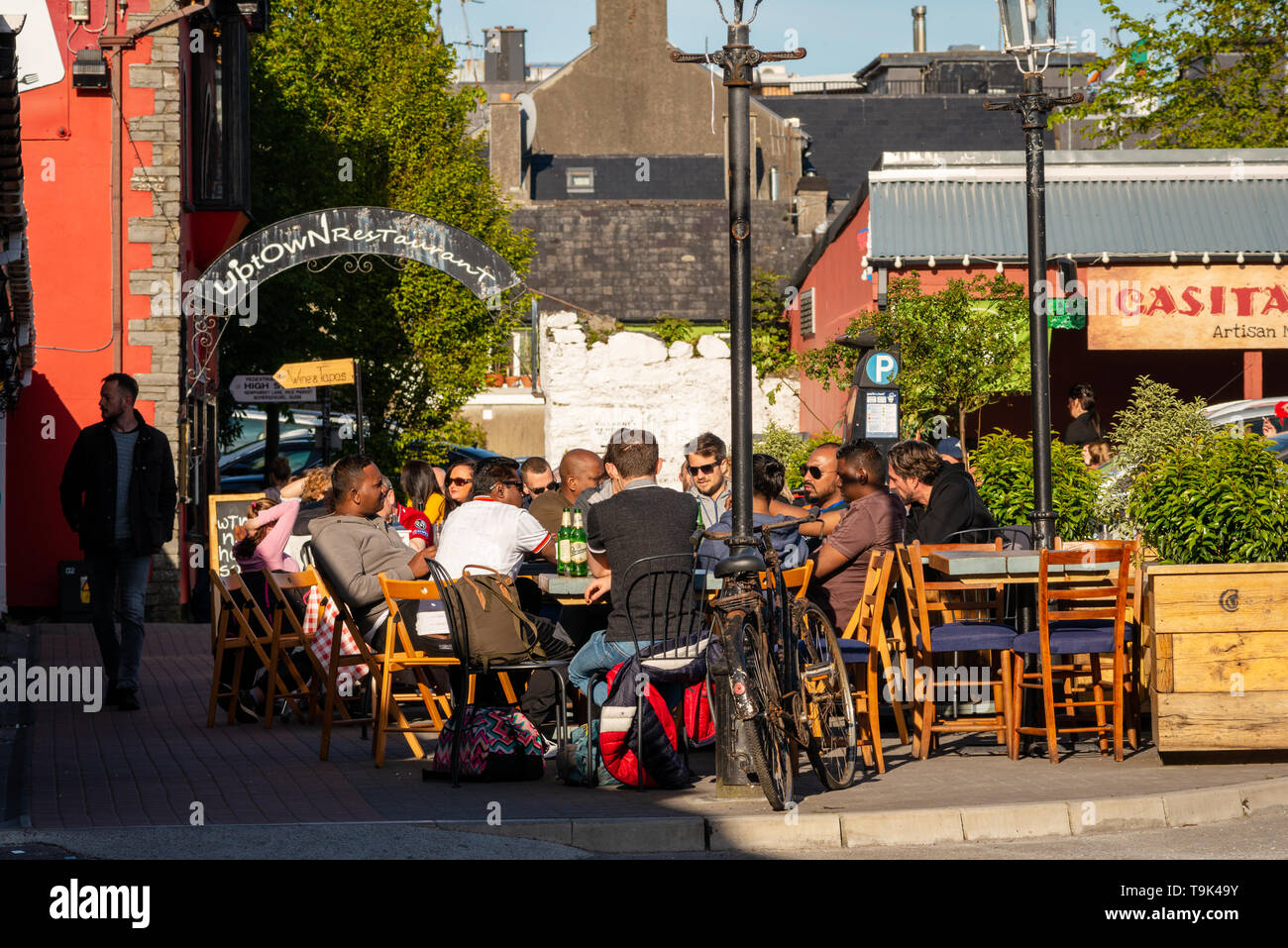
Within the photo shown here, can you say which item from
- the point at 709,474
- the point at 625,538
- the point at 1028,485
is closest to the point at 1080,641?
the point at 625,538

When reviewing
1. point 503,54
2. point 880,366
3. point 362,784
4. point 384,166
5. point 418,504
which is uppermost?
point 503,54

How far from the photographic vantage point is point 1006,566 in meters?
8.36

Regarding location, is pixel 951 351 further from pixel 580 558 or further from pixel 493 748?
pixel 493 748

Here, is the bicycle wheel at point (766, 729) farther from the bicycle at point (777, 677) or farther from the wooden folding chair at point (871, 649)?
the wooden folding chair at point (871, 649)

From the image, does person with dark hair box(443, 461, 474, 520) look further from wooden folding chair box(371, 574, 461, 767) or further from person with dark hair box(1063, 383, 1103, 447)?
person with dark hair box(1063, 383, 1103, 447)

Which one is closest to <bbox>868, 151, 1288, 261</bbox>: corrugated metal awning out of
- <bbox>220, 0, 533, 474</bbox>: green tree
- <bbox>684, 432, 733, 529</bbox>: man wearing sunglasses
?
<bbox>220, 0, 533, 474</bbox>: green tree

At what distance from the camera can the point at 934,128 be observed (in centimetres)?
5359

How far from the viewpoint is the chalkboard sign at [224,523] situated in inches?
453

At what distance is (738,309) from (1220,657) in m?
2.90

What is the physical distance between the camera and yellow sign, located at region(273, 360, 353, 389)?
1708 cm

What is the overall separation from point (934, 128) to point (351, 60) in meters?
29.6

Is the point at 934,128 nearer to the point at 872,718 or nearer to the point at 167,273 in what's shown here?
the point at 167,273

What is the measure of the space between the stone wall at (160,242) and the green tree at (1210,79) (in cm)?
1501

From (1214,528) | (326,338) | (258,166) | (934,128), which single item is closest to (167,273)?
(326,338)
